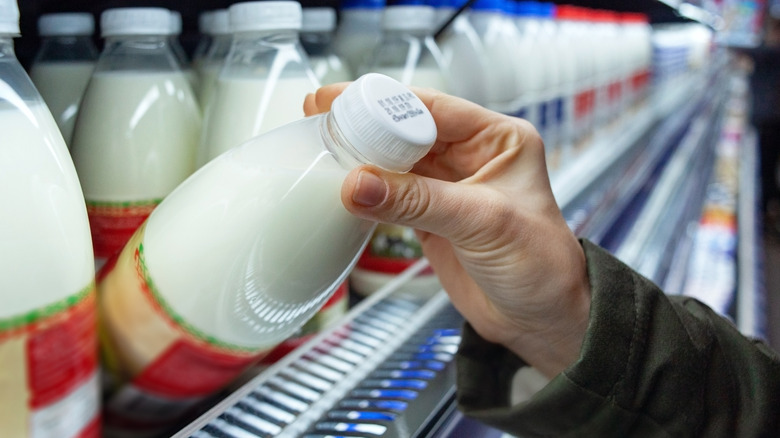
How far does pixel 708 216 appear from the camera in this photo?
2.12m

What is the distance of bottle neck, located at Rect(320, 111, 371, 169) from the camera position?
0.51 m

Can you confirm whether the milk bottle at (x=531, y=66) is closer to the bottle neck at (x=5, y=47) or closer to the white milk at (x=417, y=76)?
the white milk at (x=417, y=76)

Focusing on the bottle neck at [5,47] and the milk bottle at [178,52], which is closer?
the bottle neck at [5,47]

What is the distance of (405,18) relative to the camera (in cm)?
95

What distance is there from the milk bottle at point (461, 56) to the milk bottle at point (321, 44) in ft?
0.96

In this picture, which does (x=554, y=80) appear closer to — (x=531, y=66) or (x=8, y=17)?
(x=531, y=66)

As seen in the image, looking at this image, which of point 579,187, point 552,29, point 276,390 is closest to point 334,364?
point 276,390

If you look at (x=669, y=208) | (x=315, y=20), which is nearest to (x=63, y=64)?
(x=315, y=20)

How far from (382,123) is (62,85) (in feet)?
1.50

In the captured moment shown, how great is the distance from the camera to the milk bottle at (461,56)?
3.92ft

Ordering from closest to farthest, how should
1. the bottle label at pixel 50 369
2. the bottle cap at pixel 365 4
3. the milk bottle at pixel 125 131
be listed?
1. the bottle label at pixel 50 369
2. the milk bottle at pixel 125 131
3. the bottle cap at pixel 365 4

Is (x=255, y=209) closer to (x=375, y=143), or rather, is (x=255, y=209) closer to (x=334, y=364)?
(x=375, y=143)

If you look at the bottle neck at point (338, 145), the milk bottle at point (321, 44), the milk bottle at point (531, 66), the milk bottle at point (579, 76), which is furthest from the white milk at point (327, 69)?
the milk bottle at point (579, 76)

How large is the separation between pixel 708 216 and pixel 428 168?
5.44 ft
